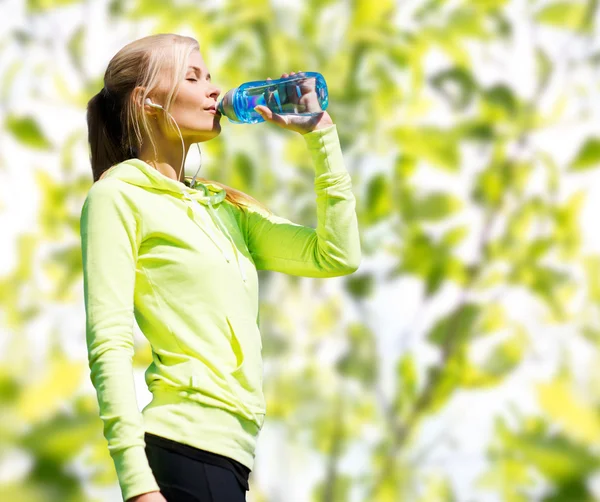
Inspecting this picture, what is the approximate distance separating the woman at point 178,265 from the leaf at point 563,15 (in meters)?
1.61

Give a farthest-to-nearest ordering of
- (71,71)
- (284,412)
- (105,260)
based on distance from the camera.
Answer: (71,71) → (284,412) → (105,260)

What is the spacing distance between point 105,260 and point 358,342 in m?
1.46

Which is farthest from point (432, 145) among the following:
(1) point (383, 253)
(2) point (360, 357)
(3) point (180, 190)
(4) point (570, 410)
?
(3) point (180, 190)

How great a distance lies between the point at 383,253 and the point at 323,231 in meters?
1.32

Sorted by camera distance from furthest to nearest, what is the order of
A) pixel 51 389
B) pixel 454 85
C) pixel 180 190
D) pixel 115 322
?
pixel 454 85 → pixel 51 389 → pixel 180 190 → pixel 115 322

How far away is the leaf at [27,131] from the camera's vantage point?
7.55 feet

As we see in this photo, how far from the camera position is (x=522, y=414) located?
2.25 meters

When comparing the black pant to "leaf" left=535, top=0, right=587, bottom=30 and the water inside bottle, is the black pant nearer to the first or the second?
the water inside bottle

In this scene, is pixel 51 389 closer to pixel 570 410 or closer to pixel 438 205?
pixel 438 205

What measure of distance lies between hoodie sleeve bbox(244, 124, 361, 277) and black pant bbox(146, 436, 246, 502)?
0.80 ft

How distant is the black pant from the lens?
2.71ft

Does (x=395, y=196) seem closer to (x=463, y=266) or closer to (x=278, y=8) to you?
(x=463, y=266)

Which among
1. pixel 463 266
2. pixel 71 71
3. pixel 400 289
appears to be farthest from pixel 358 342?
pixel 71 71

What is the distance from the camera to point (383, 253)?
7.42 ft
